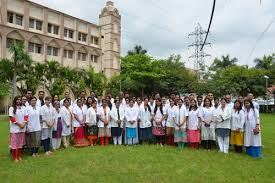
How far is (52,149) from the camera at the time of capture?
9.62 meters

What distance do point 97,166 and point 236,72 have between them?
34.4 m

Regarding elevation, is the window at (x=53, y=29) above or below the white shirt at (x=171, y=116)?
above

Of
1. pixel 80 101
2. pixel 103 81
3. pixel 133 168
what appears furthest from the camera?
pixel 103 81

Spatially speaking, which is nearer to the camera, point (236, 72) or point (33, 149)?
point (33, 149)

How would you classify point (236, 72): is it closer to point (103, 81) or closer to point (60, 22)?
point (103, 81)

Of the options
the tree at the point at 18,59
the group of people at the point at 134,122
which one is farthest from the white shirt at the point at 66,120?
the tree at the point at 18,59

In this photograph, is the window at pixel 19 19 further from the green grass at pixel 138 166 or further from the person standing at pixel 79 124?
the green grass at pixel 138 166

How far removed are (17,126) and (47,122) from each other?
3.72 ft

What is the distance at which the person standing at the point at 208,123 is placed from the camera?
9719 millimetres

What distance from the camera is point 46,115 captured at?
9.12 meters

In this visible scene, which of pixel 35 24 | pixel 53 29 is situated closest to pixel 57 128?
pixel 35 24

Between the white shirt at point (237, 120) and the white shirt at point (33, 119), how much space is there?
5.83 meters

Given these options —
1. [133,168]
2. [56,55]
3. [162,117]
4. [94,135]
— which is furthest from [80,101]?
[56,55]

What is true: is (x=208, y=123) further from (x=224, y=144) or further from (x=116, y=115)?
(x=116, y=115)
